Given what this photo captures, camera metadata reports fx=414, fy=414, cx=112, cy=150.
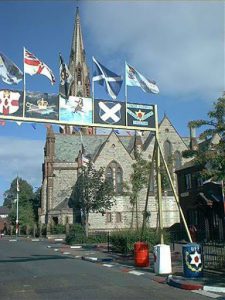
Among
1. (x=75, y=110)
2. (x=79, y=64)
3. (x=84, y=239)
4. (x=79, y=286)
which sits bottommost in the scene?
(x=79, y=286)

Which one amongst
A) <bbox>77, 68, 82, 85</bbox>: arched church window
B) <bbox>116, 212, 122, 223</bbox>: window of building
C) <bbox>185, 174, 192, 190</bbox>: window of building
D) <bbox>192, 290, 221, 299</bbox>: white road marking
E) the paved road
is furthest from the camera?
<bbox>77, 68, 82, 85</bbox>: arched church window

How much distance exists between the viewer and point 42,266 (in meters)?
18.3

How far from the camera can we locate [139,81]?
19.3 m

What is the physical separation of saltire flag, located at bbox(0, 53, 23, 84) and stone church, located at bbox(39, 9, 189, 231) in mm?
36602

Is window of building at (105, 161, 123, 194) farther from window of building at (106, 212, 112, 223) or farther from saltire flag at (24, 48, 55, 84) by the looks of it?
saltire flag at (24, 48, 55, 84)

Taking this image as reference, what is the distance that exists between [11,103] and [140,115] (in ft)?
18.8

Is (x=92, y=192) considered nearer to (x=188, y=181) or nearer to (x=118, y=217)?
(x=188, y=181)

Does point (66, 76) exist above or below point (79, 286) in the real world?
above

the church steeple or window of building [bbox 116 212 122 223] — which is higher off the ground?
the church steeple

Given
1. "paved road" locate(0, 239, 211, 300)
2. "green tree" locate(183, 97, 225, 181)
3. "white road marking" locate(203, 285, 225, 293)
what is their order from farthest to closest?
"green tree" locate(183, 97, 225, 181)
"white road marking" locate(203, 285, 225, 293)
"paved road" locate(0, 239, 211, 300)

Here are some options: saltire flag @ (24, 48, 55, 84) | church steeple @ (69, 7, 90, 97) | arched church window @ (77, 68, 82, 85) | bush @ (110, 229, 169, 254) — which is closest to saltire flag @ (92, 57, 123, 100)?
saltire flag @ (24, 48, 55, 84)

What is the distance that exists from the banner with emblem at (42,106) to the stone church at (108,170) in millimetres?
36134

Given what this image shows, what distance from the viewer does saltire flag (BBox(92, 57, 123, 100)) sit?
18656 millimetres

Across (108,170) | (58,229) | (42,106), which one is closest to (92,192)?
(58,229)
